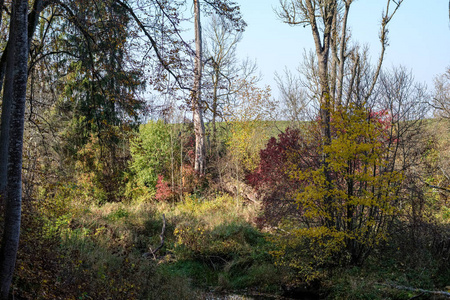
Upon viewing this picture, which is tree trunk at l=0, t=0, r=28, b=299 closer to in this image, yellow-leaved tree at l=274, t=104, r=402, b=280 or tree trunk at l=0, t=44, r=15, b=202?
tree trunk at l=0, t=44, r=15, b=202

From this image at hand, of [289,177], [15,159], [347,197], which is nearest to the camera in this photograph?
[15,159]

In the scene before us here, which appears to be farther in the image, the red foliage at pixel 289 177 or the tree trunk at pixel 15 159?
the red foliage at pixel 289 177

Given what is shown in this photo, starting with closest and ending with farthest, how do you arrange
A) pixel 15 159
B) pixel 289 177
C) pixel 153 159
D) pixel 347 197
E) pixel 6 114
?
pixel 15 159 → pixel 6 114 → pixel 347 197 → pixel 289 177 → pixel 153 159

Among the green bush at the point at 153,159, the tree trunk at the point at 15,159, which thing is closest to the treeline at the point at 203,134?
the tree trunk at the point at 15,159

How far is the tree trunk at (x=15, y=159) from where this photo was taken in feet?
14.6

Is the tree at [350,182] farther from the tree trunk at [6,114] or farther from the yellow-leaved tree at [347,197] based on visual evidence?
the tree trunk at [6,114]

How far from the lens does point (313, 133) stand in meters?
9.45

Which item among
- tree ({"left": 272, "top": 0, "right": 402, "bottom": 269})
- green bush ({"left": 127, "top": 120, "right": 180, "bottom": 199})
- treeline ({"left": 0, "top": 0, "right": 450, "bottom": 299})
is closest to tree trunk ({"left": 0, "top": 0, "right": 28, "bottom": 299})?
treeline ({"left": 0, "top": 0, "right": 450, "bottom": 299})

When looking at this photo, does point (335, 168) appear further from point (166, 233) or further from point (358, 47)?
point (358, 47)

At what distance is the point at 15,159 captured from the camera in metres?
4.49

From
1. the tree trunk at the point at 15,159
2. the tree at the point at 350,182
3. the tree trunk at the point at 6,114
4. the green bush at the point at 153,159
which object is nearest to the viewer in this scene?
the tree trunk at the point at 15,159

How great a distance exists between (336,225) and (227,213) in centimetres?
628

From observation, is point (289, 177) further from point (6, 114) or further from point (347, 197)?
point (6, 114)

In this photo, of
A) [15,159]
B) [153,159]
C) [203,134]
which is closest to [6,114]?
[15,159]
